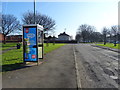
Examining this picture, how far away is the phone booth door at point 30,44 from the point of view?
7.17 meters

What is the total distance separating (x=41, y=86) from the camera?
156 inches

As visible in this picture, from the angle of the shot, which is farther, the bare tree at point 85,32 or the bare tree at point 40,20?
the bare tree at point 85,32

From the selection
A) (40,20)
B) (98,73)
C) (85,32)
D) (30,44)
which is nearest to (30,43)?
(30,44)

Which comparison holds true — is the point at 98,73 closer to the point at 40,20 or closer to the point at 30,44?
the point at 30,44

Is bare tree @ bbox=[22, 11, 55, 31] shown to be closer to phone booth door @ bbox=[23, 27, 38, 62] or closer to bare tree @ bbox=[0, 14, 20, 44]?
bare tree @ bbox=[0, 14, 20, 44]

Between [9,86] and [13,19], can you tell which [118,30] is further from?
[9,86]

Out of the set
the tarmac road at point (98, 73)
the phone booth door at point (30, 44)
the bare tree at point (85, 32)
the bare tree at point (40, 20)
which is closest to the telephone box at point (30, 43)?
the phone booth door at point (30, 44)

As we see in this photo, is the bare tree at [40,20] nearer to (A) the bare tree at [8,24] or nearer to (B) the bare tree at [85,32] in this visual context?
(A) the bare tree at [8,24]

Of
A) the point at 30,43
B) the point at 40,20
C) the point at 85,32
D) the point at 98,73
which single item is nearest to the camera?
the point at 98,73

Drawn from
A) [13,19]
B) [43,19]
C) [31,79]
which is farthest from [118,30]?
[31,79]

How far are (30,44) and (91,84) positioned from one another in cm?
459

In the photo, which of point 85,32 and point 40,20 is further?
point 85,32

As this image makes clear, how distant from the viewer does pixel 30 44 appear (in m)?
7.26

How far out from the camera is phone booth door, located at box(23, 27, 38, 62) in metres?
7.17
